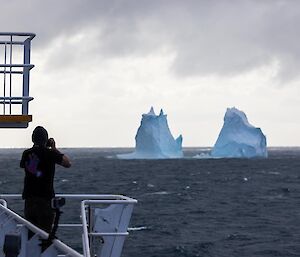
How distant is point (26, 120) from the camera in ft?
29.3

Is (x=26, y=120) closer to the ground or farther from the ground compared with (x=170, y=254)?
farther from the ground

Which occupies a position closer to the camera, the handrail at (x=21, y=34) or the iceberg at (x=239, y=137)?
the handrail at (x=21, y=34)

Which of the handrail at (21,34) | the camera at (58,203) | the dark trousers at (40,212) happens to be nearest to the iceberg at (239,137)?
the handrail at (21,34)

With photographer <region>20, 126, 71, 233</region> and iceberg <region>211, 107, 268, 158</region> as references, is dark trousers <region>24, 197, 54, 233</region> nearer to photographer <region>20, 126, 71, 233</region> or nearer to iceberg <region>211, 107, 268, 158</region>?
photographer <region>20, 126, 71, 233</region>

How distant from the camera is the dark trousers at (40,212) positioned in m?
7.99

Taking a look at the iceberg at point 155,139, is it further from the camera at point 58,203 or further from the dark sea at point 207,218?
the camera at point 58,203

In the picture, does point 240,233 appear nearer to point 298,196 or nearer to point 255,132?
point 298,196

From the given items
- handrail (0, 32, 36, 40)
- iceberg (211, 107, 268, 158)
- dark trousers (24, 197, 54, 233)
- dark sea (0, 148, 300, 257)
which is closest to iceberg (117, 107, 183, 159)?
iceberg (211, 107, 268, 158)

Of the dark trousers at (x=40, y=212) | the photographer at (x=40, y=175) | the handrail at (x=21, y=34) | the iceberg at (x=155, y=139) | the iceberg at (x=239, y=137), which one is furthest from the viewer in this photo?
the iceberg at (x=155, y=139)

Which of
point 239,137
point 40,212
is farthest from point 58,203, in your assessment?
point 239,137

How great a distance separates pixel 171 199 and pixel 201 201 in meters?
2.39

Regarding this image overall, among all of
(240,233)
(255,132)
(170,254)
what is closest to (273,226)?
(240,233)

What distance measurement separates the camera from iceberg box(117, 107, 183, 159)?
345 ft

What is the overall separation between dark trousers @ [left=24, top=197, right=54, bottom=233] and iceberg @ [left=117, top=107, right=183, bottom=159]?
94.2m
